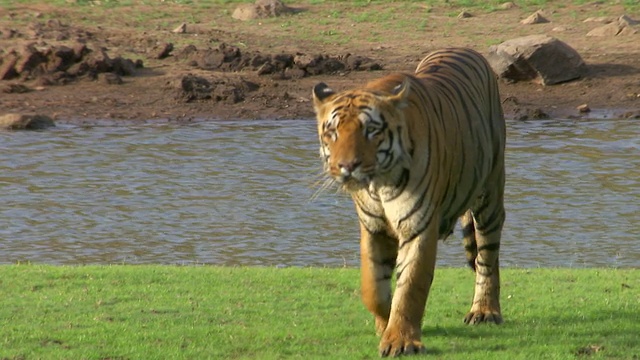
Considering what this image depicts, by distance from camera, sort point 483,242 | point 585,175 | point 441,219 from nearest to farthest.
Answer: point 441,219, point 483,242, point 585,175

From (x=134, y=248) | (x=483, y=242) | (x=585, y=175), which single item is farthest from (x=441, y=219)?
(x=585, y=175)

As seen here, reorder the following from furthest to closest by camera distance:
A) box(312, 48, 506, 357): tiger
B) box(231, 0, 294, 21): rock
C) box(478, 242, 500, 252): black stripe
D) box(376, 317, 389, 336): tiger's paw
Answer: box(231, 0, 294, 21): rock → box(478, 242, 500, 252): black stripe → box(376, 317, 389, 336): tiger's paw → box(312, 48, 506, 357): tiger

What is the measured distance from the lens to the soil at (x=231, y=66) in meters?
18.6

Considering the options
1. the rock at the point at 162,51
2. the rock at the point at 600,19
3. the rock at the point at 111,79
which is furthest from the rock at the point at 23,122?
the rock at the point at 600,19

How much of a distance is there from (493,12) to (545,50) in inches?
184

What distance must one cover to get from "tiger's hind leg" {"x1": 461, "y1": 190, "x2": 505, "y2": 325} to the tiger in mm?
12

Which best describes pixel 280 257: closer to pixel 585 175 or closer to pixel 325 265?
pixel 325 265

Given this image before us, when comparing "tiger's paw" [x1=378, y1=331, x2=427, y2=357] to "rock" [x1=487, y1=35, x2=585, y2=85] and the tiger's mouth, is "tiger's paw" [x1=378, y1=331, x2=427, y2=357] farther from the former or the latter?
"rock" [x1=487, y1=35, x2=585, y2=85]

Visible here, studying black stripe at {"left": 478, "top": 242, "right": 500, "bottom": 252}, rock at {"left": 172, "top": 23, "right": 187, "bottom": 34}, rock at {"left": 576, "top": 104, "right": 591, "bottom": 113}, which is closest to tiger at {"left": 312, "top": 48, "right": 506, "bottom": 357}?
black stripe at {"left": 478, "top": 242, "right": 500, "bottom": 252}

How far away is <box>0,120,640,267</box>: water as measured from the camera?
1175 cm

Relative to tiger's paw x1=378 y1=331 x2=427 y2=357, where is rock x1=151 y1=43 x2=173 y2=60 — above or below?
below

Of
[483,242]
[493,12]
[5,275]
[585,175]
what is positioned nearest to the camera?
[483,242]

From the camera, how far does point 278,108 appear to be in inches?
738

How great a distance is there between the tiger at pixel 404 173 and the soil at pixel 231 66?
11.0 metres
